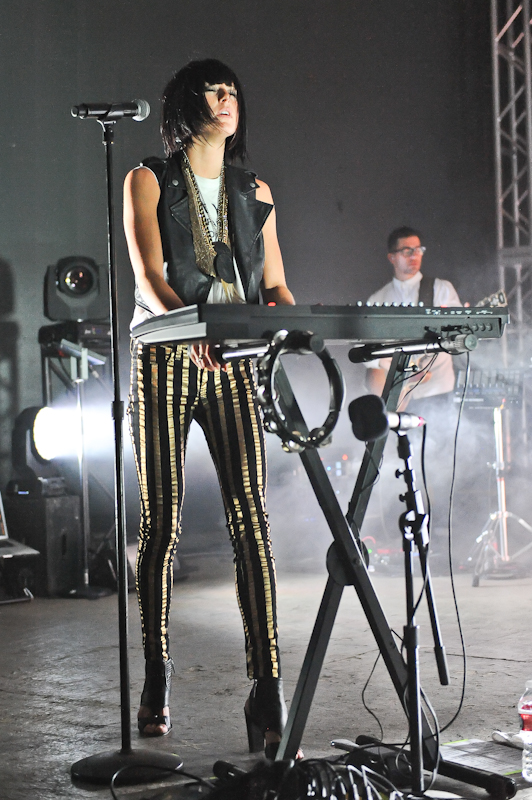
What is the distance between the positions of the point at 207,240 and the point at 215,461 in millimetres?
539

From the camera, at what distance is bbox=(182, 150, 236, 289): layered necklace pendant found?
2.21 m

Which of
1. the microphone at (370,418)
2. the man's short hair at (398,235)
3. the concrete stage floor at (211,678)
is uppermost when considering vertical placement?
the man's short hair at (398,235)

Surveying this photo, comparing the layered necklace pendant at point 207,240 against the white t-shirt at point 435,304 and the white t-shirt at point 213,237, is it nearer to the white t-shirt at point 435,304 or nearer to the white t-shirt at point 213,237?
the white t-shirt at point 213,237

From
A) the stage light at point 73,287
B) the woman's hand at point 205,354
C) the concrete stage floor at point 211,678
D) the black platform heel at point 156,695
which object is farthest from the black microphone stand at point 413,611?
the stage light at point 73,287

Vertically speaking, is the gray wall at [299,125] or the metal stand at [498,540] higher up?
the gray wall at [299,125]

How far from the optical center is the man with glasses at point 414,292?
17.9ft

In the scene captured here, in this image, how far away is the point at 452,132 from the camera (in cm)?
632

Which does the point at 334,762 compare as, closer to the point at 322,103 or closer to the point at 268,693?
the point at 268,693

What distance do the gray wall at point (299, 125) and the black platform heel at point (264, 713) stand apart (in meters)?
3.37

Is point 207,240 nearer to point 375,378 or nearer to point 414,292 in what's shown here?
point 375,378

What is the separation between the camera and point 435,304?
5.49 metres

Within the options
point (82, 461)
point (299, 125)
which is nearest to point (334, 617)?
point (82, 461)

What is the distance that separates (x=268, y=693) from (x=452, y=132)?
5.07 meters

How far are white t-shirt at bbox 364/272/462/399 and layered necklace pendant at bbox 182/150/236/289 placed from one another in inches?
125
